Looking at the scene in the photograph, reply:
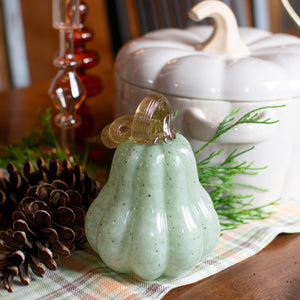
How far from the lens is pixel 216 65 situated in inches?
21.6

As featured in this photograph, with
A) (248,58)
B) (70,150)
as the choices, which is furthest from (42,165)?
(248,58)

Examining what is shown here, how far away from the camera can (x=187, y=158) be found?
44cm

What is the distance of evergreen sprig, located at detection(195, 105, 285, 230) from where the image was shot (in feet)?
1.72

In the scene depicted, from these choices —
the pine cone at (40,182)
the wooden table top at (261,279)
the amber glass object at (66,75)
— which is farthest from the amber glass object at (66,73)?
the wooden table top at (261,279)

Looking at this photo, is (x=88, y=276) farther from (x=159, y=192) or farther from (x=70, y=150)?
(x=70, y=150)

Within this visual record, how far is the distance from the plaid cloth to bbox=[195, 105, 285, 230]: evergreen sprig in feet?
0.07

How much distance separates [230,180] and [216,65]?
5.1 inches

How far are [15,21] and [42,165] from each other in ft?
3.65

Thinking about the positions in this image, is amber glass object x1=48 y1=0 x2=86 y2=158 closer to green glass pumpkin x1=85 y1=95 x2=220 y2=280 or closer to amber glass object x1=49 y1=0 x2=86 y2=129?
amber glass object x1=49 y1=0 x2=86 y2=129

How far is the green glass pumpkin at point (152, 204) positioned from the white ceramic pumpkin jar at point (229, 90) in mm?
105

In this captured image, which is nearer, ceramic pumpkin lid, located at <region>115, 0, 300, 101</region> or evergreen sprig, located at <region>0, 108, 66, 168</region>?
ceramic pumpkin lid, located at <region>115, 0, 300, 101</region>

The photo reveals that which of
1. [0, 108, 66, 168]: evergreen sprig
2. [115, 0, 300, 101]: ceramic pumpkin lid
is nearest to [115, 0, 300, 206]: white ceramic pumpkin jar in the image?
[115, 0, 300, 101]: ceramic pumpkin lid

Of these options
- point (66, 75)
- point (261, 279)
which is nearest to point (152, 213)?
point (261, 279)

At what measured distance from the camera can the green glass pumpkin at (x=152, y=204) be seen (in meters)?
0.42
